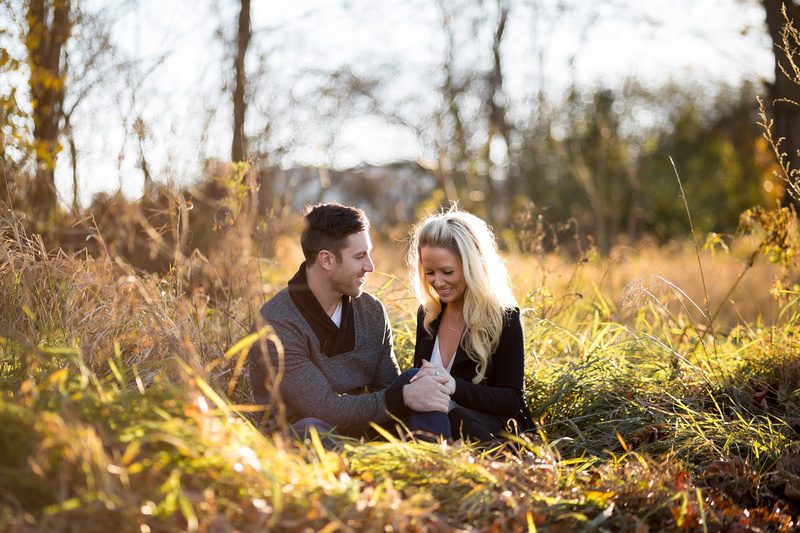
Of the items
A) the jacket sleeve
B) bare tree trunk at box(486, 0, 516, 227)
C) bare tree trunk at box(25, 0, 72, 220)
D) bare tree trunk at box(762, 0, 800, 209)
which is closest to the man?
the jacket sleeve

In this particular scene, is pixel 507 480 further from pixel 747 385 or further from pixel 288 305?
pixel 747 385

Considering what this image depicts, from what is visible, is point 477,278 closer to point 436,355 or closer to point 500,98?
point 436,355

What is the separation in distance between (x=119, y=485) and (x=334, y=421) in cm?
129

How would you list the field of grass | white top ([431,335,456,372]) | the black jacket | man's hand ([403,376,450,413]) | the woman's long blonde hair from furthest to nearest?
white top ([431,335,456,372]) < the woman's long blonde hair < the black jacket < man's hand ([403,376,450,413]) < the field of grass

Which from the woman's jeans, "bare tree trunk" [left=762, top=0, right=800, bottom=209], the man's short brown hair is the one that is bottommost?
the woman's jeans

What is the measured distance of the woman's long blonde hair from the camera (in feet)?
11.0

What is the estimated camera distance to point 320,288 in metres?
3.30

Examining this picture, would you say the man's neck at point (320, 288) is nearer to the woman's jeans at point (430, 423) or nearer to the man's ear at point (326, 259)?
the man's ear at point (326, 259)

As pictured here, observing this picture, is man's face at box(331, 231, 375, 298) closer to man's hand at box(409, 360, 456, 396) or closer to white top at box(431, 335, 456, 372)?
man's hand at box(409, 360, 456, 396)

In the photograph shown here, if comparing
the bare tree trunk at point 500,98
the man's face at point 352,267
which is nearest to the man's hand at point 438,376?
the man's face at point 352,267

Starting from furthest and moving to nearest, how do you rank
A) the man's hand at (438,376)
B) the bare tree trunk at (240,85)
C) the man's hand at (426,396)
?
the bare tree trunk at (240,85)
the man's hand at (438,376)
the man's hand at (426,396)

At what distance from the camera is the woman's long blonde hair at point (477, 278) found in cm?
335

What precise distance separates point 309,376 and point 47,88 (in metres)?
3.94

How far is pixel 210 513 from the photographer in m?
1.79
